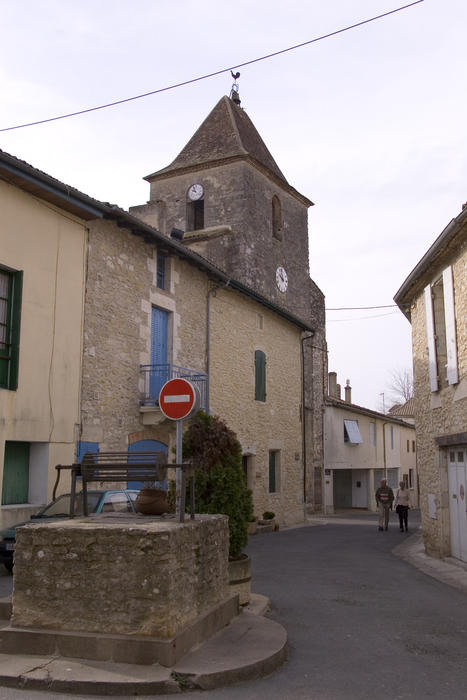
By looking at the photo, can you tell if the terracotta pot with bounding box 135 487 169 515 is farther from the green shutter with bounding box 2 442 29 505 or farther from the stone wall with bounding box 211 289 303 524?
the stone wall with bounding box 211 289 303 524

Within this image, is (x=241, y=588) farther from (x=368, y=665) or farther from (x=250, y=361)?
(x=250, y=361)

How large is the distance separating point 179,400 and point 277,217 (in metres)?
21.7

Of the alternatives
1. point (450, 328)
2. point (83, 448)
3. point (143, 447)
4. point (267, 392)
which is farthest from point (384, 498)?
point (83, 448)

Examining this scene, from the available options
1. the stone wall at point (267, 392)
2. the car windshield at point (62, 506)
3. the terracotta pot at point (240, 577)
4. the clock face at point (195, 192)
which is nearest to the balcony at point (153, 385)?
the stone wall at point (267, 392)

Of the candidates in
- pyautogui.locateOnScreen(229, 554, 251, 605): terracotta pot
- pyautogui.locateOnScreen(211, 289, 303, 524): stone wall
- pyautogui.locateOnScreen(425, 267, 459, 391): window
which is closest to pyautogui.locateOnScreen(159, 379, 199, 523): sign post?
pyautogui.locateOnScreen(229, 554, 251, 605): terracotta pot

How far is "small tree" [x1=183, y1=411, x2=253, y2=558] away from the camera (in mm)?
6656

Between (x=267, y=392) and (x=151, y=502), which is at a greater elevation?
(x=267, y=392)

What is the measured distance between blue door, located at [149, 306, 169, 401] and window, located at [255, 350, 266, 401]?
16.2 ft

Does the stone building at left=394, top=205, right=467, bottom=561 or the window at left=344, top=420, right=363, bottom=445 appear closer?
the stone building at left=394, top=205, right=467, bottom=561

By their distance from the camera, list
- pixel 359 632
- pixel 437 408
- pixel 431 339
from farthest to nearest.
Answer: pixel 431 339 → pixel 437 408 → pixel 359 632

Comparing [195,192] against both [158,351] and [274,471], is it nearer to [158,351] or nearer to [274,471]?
[274,471]

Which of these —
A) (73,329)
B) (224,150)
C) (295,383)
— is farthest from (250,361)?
(224,150)

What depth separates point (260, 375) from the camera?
19344 mm

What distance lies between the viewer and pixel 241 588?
6.82 metres
